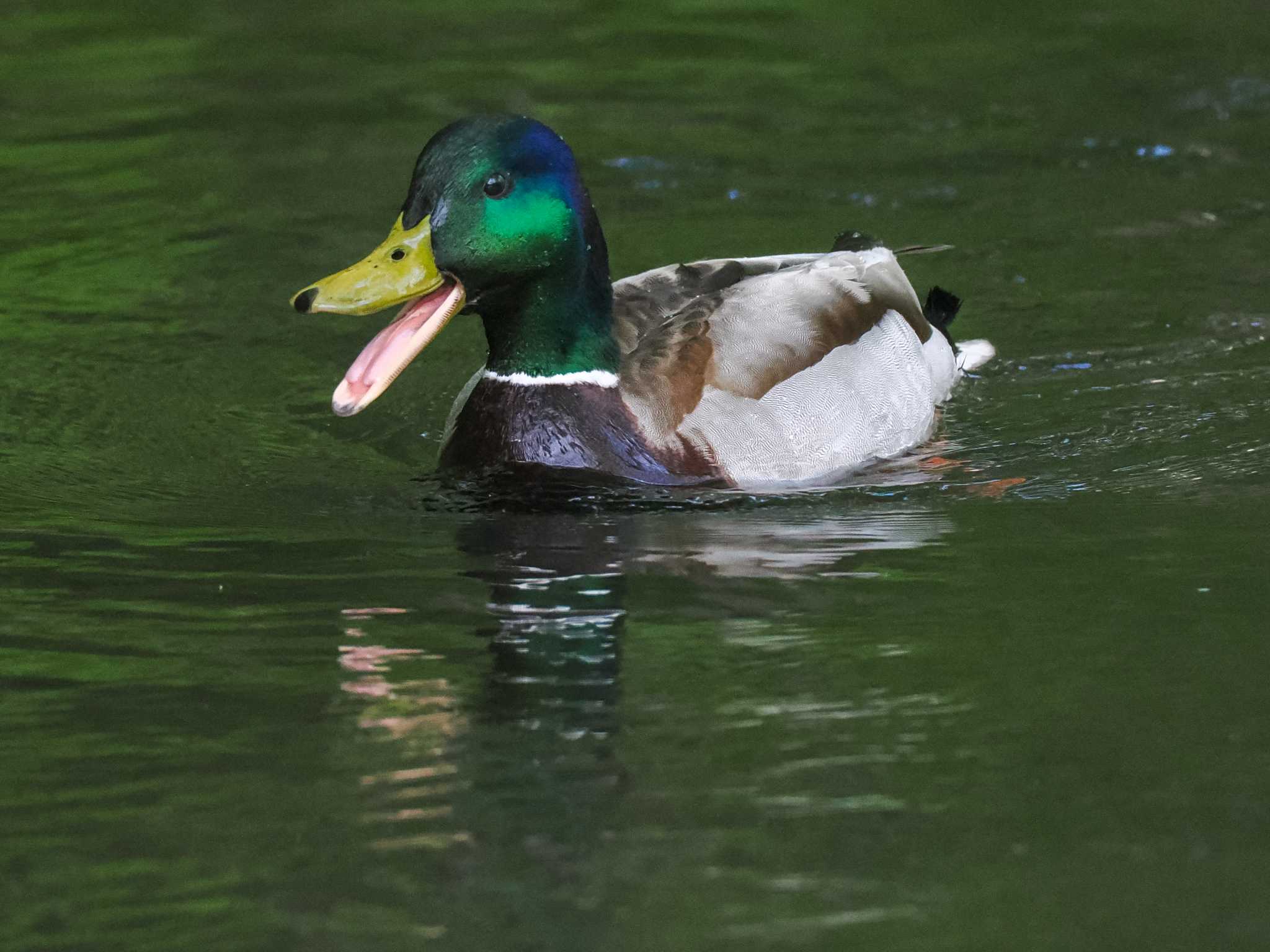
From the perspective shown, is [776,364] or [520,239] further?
[776,364]

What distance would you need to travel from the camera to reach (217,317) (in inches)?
362

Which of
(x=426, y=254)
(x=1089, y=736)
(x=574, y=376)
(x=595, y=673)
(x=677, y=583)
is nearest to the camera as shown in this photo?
(x=1089, y=736)

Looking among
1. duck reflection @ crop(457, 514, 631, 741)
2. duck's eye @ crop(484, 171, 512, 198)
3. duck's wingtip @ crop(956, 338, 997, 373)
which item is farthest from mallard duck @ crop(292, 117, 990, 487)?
duck's wingtip @ crop(956, 338, 997, 373)

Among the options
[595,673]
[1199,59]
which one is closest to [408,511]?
[595,673]

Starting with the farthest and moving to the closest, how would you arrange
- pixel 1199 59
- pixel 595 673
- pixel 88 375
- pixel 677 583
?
pixel 1199 59 → pixel 88 375 → pixel 677 583 → pixel 595 673

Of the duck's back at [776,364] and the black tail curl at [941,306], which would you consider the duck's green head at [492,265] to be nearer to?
A: the duck's back at [776,364]

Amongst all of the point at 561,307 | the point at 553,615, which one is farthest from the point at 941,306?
the point at 553,615

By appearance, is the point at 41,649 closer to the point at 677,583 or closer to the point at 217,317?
the point at 677,583

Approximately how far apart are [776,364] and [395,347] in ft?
4.44

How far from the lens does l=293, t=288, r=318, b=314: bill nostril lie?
6.11 m

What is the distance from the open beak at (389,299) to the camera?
6.21 m

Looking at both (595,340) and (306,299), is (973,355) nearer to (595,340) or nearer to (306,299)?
(595,340)

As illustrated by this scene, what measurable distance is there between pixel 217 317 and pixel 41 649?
3.98m

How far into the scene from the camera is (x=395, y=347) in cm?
645
